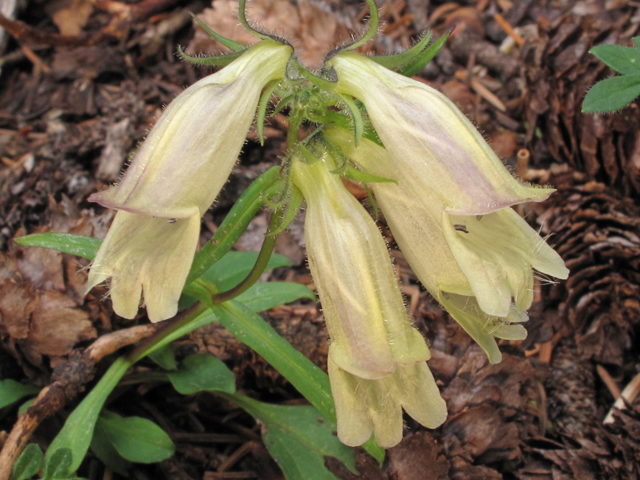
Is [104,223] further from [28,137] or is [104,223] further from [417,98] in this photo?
[417,98]

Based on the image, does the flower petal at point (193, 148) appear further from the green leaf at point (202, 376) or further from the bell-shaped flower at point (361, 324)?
the green leaf at point (202, 376)

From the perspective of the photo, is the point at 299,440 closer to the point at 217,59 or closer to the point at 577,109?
the point at 217,59

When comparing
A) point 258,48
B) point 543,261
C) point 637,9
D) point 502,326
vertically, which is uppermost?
point 637,9

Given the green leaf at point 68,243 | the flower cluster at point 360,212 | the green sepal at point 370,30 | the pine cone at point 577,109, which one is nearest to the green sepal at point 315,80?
the flower cluster at point 360,212

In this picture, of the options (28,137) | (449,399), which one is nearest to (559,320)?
(449,399)

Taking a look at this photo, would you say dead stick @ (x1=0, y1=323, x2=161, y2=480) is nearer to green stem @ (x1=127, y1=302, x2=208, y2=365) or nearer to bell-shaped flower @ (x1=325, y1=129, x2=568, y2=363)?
green stem @ (x1=127, y1=302, x2=208, y2=365)
